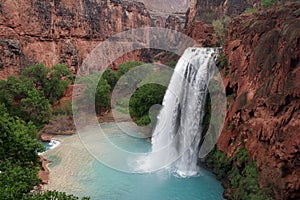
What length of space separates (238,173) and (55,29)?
81.7ft

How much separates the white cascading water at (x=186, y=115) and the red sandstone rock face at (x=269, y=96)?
5.19 ft

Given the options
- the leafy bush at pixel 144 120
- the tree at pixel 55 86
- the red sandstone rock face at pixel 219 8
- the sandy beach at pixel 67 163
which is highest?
the red sandstone rock face at pixel 219 8

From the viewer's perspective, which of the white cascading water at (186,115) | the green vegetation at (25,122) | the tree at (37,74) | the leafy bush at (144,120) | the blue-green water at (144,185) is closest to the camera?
the green vegetation at (25,122)

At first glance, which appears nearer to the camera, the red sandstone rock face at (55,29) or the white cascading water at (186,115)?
the white cascading water at (186,115)

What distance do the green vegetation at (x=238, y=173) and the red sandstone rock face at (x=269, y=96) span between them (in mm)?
321

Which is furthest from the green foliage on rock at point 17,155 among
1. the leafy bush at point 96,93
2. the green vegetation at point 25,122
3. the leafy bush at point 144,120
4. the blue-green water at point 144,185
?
the leafy bush at point 96,93

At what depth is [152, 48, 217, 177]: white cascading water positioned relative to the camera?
43.2 feet

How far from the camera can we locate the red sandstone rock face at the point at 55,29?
23.6 m

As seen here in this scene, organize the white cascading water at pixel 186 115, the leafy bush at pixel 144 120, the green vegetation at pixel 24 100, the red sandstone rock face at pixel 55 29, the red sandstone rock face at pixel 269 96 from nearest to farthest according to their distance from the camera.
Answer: the red sandstone rock face at pixel 269 96 < the white cascading water at pixel 186 115 < the green vegetation at pixel 24 100 < the leafy bush at pixel 144 120 < the red sandstone rock face at pixel 55 29

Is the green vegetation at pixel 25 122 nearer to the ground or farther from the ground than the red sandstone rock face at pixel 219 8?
nearer to the ground

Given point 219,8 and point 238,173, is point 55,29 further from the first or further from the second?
point 238,173

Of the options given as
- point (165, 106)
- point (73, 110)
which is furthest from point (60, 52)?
point (165, 106)

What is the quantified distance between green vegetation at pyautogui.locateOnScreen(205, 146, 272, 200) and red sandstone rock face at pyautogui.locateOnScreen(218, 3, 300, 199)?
1.05ft

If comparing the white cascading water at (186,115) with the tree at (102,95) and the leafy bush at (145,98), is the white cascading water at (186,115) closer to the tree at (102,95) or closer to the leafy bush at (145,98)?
the leafy bush at (145,98)
